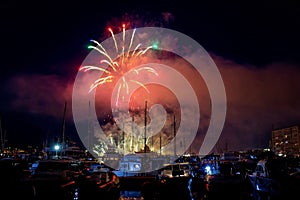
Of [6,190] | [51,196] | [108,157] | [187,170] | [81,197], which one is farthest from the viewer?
[108,157]

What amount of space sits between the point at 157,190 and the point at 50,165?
6818 mm

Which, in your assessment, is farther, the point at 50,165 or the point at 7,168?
the point at 50,165

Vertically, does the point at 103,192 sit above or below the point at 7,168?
below

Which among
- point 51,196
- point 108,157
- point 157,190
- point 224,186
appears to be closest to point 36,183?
point 51,196

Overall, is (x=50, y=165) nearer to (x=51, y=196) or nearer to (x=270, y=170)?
(x=51, y=196)

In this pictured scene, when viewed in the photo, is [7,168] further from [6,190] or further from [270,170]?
[270,170]

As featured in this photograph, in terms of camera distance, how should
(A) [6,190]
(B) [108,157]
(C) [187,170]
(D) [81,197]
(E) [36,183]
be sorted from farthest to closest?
(B) [108,157] → (C) [187,170] → (E) [36,183] → (D) [81,197] → (A) [6,190]

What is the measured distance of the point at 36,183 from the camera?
1514 cm

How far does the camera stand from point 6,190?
11.2 m

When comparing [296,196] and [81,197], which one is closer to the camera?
[81,197]

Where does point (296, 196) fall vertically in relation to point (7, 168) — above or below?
below

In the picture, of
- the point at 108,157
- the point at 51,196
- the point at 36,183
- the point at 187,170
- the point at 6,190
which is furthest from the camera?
the point at 108,157

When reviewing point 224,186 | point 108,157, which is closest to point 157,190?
point 224,186

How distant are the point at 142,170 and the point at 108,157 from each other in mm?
11132
